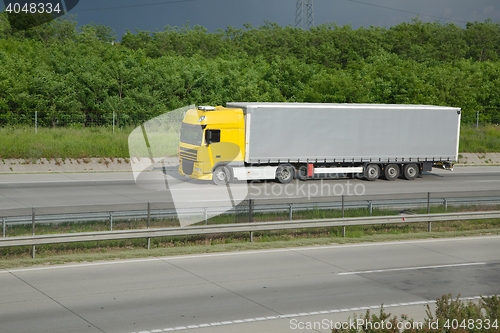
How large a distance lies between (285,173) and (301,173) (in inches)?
33.7

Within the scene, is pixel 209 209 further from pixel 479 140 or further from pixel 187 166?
pixel 479 140

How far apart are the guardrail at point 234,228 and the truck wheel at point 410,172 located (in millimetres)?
13068

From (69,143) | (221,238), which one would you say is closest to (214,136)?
(69,143)

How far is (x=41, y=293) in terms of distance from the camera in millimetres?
12742

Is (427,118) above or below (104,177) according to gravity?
above

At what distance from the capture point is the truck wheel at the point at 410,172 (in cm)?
3397

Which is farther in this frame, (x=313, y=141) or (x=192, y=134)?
(x=313, y=141)

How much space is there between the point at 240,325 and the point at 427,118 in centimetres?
2512

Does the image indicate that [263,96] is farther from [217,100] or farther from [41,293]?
[41,293]

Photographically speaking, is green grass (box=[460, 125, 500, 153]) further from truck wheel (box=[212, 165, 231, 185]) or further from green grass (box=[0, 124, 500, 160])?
truck wheel (box=[212, 165, 231, 185])

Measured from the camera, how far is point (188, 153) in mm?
30172

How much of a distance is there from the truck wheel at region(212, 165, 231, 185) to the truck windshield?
4.55ft

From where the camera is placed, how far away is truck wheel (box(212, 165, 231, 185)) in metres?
29.7

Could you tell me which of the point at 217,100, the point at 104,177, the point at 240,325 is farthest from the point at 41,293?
the point at 217,100
